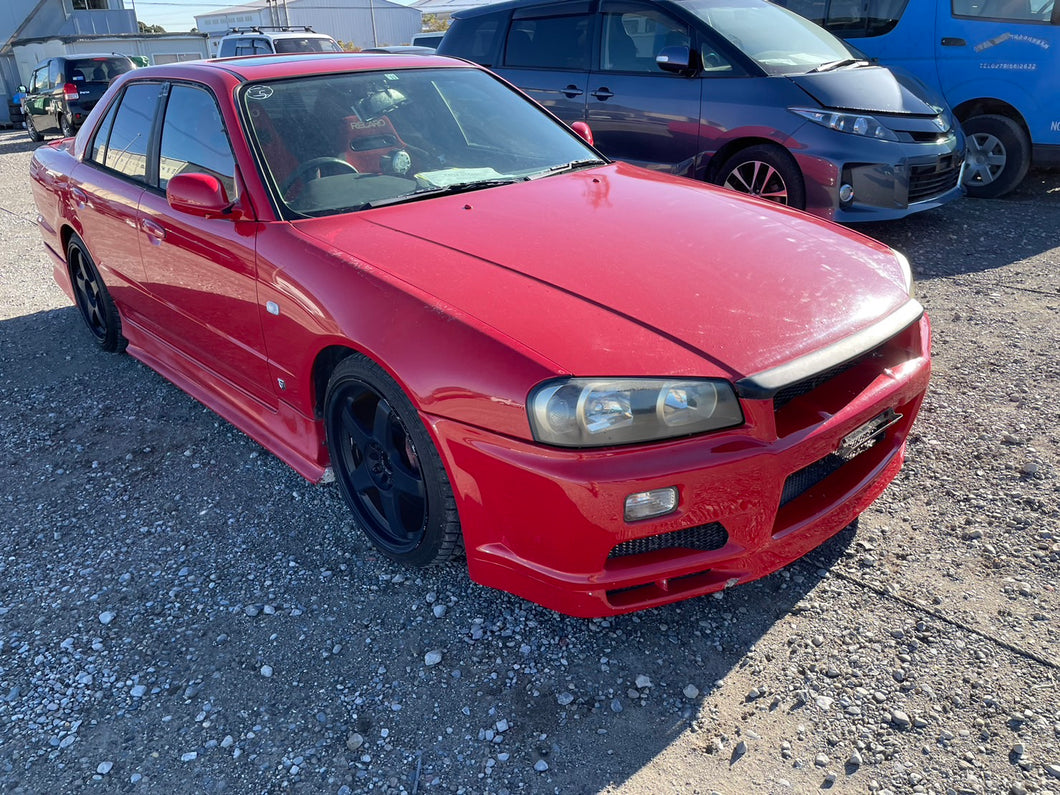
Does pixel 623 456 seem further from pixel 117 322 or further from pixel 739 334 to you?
pixel 117 322

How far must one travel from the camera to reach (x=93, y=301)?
4.61m

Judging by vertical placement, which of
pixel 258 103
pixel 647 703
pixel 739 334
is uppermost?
pixel 258 103

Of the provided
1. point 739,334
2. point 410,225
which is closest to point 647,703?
point 739,334

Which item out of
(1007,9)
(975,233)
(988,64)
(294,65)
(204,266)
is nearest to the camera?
(204,266)

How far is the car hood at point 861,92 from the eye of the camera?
5258 millimetres

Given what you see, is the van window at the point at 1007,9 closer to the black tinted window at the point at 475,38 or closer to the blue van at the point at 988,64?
the blue van at the point at 988,64

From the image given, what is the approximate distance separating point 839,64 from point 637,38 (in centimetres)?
144

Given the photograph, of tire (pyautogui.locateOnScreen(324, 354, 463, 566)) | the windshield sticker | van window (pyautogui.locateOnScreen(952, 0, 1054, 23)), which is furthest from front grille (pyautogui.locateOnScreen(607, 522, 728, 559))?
van window (pyautogui.locateOnScreen(952, 0, 1054, 23))

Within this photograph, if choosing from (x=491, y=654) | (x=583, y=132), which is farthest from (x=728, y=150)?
(x=491, y=654)

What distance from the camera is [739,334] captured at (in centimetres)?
212

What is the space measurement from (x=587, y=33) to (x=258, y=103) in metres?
3.94

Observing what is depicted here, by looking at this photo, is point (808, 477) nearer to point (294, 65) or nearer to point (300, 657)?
point (300, 657)

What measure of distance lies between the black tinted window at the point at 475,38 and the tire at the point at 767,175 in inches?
98.0

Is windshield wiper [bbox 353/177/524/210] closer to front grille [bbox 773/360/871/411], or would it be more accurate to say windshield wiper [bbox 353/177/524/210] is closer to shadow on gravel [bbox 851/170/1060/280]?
front grille [bbox 773/360/871/411]
